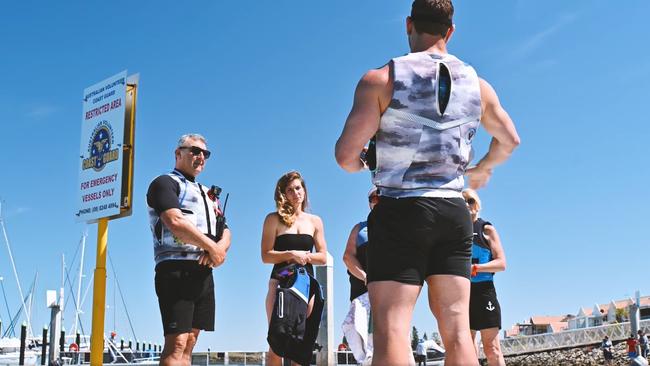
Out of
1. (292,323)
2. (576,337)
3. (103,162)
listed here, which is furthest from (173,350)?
(576,337)

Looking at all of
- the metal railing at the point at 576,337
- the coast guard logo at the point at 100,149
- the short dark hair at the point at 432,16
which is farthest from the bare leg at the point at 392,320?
the metal railing at the point at 576,337

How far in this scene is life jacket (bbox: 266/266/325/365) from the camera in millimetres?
5680

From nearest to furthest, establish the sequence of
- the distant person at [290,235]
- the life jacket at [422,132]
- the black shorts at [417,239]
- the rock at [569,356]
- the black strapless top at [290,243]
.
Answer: the black shorts at [417,239]
the life jacket at [422,132]
the distant person at [290,235]
the black strapless top at [290,243]
the rock at [569,356]

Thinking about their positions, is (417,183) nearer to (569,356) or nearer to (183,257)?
(183,257)

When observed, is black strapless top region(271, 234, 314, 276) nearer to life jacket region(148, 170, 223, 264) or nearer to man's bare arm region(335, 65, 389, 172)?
life jacket region(148, 170, 223, 264)

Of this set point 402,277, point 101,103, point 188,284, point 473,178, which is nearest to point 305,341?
point 188,284

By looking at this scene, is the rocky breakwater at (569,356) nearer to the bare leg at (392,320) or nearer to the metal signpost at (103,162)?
the metal signpost at (103,162)

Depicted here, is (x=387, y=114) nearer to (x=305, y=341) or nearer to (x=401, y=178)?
(x=401, y=178)

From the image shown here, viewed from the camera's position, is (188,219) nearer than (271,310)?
Yes

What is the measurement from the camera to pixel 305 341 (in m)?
5.79

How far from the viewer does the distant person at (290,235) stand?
600cm

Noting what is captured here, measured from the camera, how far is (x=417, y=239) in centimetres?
292

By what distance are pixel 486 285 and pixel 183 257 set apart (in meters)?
3.04

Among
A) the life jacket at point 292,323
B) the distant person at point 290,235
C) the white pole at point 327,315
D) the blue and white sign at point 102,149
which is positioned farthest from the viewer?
the white pole at point 327,315
